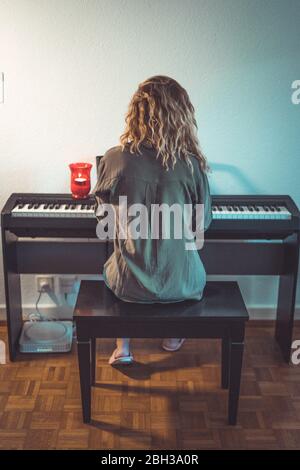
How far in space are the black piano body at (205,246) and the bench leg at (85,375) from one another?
58cm

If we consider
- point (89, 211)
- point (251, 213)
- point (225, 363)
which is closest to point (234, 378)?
point (225, 363)

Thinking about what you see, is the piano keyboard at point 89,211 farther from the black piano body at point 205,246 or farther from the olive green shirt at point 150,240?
the olive green shirt at point 150,240

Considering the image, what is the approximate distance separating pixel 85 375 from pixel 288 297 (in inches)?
41.7

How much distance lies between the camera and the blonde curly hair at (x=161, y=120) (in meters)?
2.19

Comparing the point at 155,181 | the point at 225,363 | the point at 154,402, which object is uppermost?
the point at 155,181

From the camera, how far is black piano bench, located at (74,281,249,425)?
239cm

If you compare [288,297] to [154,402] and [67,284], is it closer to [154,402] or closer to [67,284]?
[154,402]

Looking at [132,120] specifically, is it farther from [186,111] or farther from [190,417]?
[190,417]

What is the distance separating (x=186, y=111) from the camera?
7.31 feet

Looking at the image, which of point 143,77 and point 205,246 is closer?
point 143,77

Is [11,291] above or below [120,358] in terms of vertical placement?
above

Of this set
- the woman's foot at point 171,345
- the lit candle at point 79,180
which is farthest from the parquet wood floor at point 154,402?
the lit candle at point 79,180

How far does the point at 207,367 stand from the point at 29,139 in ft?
4.38

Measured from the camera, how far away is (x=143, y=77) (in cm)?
293
